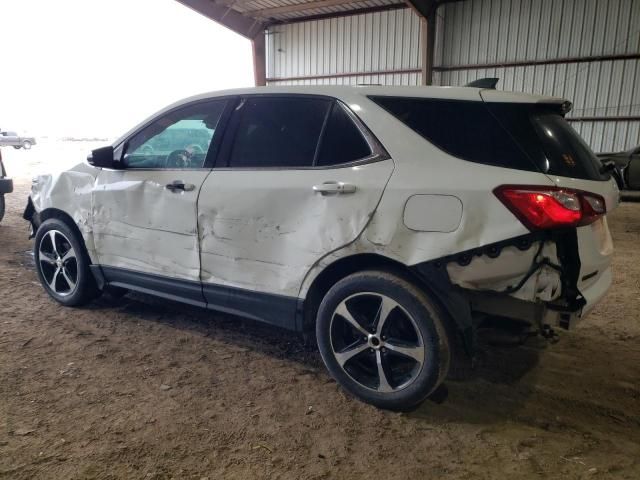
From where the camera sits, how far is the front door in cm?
321


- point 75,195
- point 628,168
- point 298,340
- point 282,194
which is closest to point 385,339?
point 282,194

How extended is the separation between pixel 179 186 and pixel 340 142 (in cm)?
116

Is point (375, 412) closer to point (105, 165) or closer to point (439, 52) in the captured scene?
point (105, 165)

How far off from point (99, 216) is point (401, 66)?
1385 cm

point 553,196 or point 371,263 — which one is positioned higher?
point 553,196

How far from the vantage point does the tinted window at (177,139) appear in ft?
10.8

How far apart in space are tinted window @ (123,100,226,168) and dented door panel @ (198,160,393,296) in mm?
339

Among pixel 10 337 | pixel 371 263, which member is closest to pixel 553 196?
pixel 371 263

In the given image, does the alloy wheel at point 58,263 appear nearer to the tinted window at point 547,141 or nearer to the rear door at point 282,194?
the rear door at point 282,194

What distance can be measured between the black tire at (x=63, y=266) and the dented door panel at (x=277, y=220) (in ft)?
4.40

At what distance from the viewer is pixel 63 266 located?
401 cm

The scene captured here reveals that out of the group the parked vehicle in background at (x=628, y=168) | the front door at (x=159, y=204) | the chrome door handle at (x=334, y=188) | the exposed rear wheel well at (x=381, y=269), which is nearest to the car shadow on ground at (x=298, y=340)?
the exposed rear wheel well at (x=381, y=269)

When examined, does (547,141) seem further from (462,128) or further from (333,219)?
(333,219)

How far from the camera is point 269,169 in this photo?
2910 millimetres
